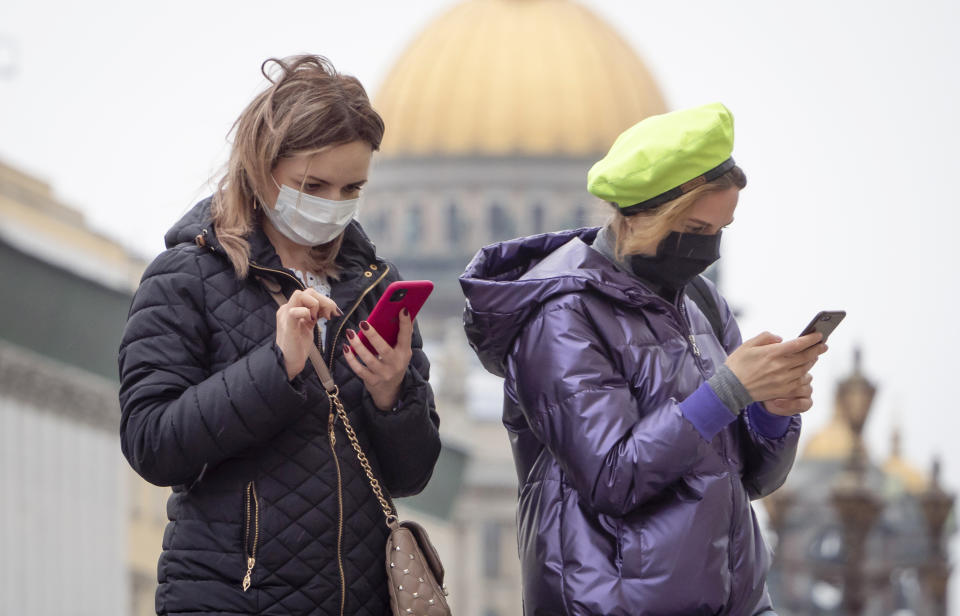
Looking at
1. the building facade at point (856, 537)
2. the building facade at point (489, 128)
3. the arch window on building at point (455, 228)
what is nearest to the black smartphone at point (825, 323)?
the building facade at point (856, 537)

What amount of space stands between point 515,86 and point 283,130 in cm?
6544

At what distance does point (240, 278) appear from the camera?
123 inches

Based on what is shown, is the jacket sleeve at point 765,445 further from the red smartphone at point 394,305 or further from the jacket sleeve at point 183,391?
the jacket sleeve at point 183,391

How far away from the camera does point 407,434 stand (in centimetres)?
315

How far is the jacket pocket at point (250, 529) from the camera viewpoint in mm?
3000

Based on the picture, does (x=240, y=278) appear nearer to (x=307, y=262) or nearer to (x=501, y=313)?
(x=307, y=262)

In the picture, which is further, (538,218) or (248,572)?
(538,218)

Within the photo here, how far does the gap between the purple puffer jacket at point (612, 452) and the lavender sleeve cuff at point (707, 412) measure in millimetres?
15

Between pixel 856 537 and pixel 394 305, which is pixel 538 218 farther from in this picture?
pixel 394 305

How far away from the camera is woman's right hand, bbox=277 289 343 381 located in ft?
9.72

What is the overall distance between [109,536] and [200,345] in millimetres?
15643

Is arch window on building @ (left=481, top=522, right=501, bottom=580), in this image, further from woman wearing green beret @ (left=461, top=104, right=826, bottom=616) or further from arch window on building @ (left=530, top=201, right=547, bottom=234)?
woman wearing green beret @ (left=461, top=104, right=826, bottom=616)

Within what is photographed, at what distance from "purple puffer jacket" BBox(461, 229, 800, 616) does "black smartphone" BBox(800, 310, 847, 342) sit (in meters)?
0.20

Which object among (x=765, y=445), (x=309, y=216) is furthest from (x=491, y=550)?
(x=309, y=216)
